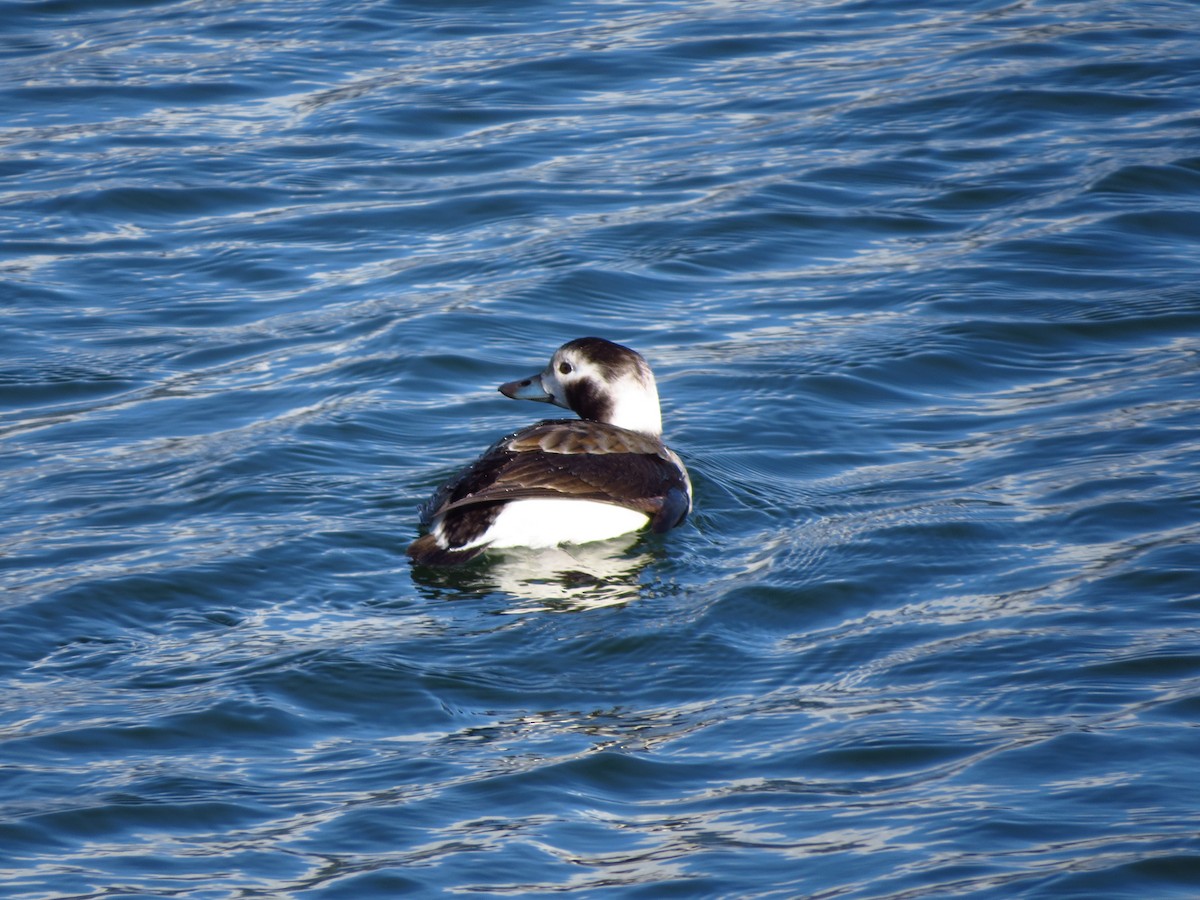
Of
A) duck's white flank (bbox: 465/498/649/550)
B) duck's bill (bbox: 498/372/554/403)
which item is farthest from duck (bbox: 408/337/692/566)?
duck's bill (bbox: 498/372/554/403)

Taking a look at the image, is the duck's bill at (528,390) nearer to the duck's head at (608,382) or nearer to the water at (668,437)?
the duck's head at (608,382)

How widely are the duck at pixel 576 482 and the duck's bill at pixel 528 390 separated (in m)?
0.25

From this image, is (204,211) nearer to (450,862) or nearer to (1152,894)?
(450,862)

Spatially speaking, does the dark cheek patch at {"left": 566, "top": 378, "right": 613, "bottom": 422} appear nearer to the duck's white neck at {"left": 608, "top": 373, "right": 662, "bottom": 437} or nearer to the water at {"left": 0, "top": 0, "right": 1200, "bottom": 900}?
the duck's white neck at {"left": 608, "top": 373, "right": 662, "bottom": 437}

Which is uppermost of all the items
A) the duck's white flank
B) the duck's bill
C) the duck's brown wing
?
the duck's bill

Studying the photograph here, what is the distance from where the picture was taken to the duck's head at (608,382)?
7457mm

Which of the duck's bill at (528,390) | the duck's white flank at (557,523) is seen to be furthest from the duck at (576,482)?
the duck's bill at (528,390)

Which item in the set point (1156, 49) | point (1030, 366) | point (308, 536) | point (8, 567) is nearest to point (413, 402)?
point (308, 536)

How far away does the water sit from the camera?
4613 mm

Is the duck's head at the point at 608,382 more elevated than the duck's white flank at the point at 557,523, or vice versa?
the duck's head at the point at 608,382

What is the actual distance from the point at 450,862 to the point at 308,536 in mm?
2458

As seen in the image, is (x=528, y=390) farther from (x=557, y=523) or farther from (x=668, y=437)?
(x=557, y=523)

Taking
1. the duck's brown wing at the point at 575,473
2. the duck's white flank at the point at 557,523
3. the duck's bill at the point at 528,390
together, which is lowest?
the duck's white flank at the point at 557,523

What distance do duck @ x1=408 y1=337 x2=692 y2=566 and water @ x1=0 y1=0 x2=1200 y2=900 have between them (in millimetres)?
127
